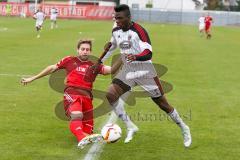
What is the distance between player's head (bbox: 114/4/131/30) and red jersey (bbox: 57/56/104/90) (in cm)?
89

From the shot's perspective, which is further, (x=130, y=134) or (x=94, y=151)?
(x=130, y=134)

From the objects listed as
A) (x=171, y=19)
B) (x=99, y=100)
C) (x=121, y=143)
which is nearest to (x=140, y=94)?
(x=99, y=100)

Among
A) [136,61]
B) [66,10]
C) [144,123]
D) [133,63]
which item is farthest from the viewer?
[66,10]

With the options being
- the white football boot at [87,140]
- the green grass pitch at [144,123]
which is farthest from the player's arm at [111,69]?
the white football boot at [87,140]

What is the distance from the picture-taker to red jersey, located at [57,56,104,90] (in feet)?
28.0

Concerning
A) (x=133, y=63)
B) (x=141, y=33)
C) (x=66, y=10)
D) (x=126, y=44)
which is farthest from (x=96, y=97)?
(x=66, y=10)

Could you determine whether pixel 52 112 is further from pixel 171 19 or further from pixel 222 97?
pixel 171 19

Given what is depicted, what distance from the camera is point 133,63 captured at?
27.7 ft

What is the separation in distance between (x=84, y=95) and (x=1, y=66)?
443 inches

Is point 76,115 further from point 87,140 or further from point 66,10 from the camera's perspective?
point 66,10

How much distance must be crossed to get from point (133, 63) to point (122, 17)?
82 cm

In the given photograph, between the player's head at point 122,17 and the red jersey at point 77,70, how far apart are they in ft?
2.91

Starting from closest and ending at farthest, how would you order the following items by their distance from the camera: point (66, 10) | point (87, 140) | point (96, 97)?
point (87, 140) < point (96, 97) < point (66, 10)

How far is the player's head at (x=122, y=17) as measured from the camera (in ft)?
26.4
